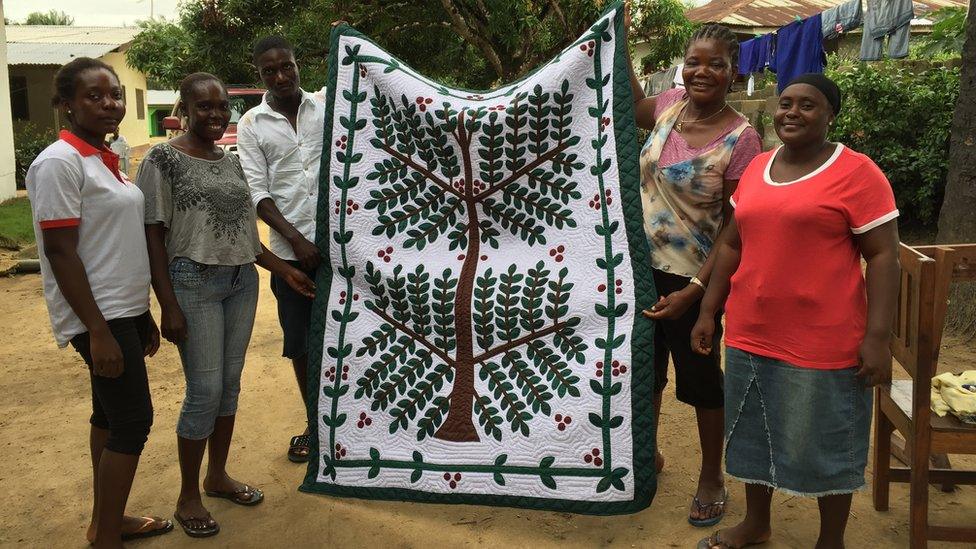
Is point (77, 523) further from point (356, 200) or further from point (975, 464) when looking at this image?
point (975, 464)

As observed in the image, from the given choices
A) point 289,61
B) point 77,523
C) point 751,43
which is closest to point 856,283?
point 289,61

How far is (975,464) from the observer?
3357mm

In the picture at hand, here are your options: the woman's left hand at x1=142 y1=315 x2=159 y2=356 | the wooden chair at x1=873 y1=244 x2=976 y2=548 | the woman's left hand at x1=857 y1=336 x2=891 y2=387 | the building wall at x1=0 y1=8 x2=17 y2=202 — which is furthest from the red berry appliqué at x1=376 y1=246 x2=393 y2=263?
the building wall at x1=0 y1=8 x2=17 y2=202

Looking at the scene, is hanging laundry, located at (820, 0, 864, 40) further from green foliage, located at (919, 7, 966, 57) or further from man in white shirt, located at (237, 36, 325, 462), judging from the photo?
man in white shirt, located at (237, 36, 325, 462)

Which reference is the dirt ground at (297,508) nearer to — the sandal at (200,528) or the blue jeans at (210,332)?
the sandal at (200,528)

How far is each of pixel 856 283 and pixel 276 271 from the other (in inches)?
81.0

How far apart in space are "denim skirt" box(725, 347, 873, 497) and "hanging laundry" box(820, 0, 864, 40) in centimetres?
665

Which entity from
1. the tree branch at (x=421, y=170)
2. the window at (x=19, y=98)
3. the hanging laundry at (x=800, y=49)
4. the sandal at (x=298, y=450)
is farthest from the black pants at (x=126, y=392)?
the window at (x=19, y=98)

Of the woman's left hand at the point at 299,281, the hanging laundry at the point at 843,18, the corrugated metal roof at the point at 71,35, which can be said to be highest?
the corrugated metal roof at the point at 71,35

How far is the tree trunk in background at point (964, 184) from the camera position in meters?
4.94


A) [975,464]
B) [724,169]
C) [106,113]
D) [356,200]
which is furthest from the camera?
[975,464]

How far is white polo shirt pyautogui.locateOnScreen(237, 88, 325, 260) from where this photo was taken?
3.03 metres

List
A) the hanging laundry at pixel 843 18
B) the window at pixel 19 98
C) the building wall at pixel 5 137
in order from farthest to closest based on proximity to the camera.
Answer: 1. the window at pixel 19 98
2. the building wall at pixel 5 137
3. the hanging laundry at pixel 843 18

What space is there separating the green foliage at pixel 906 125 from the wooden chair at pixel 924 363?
5.07 meters
